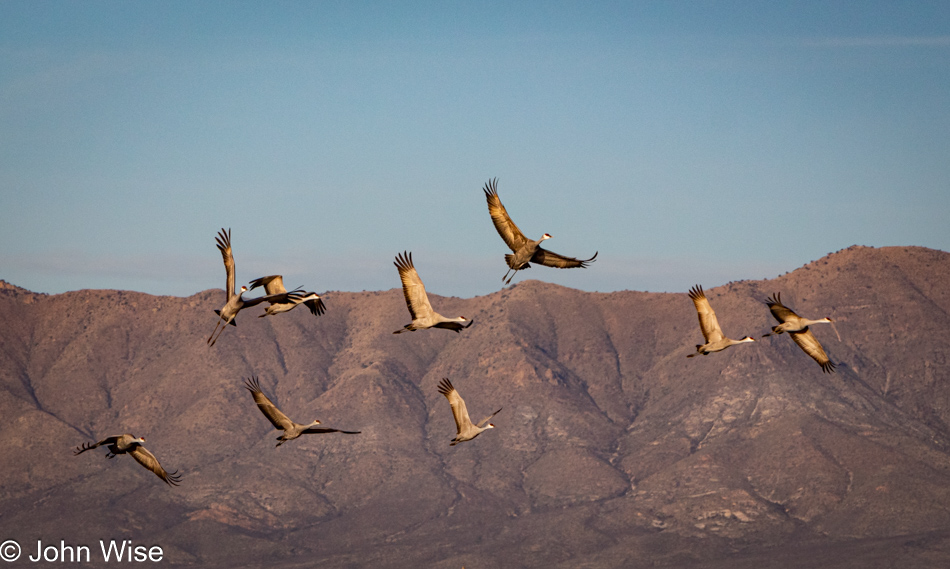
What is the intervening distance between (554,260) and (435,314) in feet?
24.3

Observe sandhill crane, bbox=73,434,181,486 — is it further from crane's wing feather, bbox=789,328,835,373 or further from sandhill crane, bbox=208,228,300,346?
crane's wing feather, bbox=789,328,835,373

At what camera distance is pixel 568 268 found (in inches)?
1849

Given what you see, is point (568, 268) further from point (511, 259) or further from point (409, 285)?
point (409, 285)

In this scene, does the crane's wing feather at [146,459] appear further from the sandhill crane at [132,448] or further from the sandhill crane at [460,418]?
the sandhill crane at [460,418]

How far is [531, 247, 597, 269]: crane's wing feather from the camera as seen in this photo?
150 feet

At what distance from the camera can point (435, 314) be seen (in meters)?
40.9

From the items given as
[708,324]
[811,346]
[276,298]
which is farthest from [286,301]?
[811,346]

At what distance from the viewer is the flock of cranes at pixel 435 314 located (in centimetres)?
4138

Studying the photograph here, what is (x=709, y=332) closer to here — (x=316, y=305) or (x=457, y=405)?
(x=457, y=405)

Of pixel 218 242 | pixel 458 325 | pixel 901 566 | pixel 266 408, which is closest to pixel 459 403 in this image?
pixel 458 325

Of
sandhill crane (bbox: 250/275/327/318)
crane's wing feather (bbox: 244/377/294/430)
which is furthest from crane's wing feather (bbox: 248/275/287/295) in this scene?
crane's wing feather (bbox: 244/377/294/430)

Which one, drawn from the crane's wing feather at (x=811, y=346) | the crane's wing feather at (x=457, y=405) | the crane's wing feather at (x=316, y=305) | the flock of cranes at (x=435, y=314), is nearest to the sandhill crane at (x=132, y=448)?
the flock of cranes at (x=435, y=314)

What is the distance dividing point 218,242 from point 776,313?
67.8 feet

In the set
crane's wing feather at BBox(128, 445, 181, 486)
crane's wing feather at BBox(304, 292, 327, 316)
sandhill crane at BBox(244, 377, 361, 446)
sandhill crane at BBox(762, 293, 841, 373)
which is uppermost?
crane's wing feather at BBox(304, 292, 327, 316)
